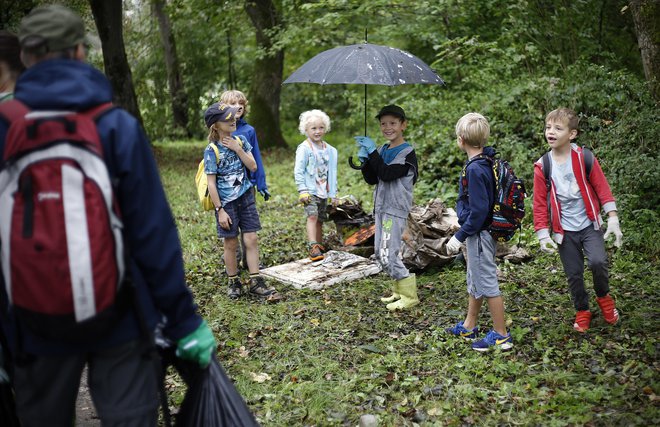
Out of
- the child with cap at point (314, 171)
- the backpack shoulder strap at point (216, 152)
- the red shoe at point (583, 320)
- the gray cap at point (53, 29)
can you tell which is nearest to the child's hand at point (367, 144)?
the backpack shoulder strap at point (216, 152)

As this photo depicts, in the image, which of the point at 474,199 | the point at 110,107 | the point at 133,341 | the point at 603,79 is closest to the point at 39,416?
the point at 133,341

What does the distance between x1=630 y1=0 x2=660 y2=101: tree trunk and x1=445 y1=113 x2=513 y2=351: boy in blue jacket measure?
165 inches

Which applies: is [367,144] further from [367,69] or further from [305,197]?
[305,197]

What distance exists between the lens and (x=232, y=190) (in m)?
6.36

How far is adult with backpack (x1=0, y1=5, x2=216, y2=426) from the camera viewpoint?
6.85ft

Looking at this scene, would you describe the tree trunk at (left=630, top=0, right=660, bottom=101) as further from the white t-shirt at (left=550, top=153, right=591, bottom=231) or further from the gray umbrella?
the white t-shirt at (left=550, top=153, right=591, bottom=231)

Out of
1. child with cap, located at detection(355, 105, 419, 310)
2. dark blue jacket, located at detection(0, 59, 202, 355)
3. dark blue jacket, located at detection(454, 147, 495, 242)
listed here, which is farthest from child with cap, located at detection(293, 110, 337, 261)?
dark blue jacket, located at detection(0, 59, 202, 355)

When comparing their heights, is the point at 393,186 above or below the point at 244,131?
below

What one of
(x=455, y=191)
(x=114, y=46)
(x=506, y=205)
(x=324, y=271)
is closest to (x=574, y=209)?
(x=506, y=205)

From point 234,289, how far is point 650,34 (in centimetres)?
586

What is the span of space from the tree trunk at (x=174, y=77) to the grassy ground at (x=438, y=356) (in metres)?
21.6

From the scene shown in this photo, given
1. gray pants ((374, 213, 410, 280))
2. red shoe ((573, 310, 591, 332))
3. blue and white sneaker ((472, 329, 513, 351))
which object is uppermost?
gray pants ((374, 213, 410, 280))

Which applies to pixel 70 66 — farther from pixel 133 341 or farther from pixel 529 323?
pixel 529 323

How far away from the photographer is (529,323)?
5.36 metres
